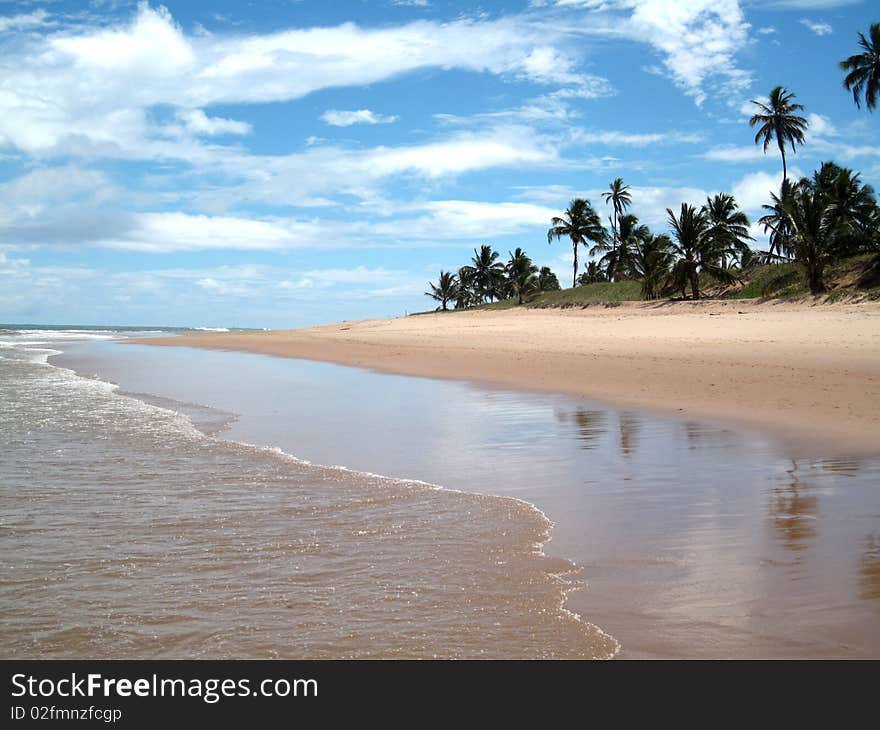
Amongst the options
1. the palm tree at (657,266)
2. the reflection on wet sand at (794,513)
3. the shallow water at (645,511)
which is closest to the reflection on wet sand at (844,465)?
the shallow water at (645,511)

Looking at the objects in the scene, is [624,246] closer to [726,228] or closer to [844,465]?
[726,228]

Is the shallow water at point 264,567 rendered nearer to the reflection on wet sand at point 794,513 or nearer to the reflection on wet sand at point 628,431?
the reflection on wet sand at point 794,513

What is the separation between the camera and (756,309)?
34.6 m

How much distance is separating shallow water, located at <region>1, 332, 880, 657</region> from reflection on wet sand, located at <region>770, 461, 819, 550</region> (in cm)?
2

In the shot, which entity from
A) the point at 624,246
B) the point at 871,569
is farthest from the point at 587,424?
the point at 624,246

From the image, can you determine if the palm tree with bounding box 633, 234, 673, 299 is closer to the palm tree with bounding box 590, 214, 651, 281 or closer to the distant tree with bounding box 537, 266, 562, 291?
the palm tree with bounding box 590, 214, 651, 281

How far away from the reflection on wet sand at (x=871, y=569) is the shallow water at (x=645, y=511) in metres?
0.01

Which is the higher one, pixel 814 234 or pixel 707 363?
pixel 814 234

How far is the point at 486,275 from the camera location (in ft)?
282

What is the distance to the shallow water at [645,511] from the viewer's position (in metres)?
3.42

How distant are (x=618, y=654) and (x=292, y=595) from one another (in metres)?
1.72

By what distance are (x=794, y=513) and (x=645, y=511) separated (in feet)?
3.42

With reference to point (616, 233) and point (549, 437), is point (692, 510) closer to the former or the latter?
point (549, 437)
